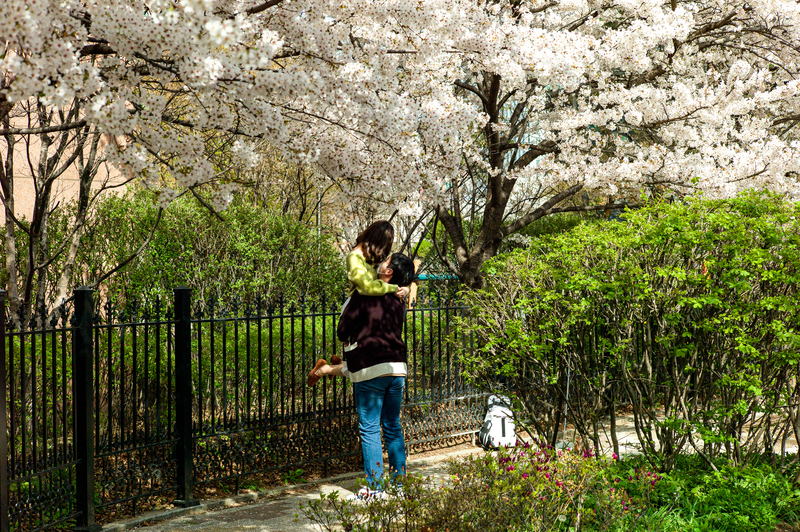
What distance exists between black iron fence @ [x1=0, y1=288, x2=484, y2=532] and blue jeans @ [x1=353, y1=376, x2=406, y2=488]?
1226 mm

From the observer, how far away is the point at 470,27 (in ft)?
22.4

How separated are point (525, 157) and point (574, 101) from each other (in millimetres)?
1063

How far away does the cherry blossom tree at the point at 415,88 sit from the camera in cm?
303

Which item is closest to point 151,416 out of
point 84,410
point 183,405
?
point 183,405

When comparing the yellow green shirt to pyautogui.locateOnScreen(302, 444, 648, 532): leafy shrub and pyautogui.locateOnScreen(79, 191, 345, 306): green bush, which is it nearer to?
pyautogui.locateOnScreen(302, 444, 648, 532): leafy shrub

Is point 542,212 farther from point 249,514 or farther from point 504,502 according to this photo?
point 504,502

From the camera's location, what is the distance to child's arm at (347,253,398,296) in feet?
15.6

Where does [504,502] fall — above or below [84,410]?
below

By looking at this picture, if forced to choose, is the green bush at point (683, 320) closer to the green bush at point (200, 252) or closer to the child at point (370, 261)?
the child at point (370, 261)

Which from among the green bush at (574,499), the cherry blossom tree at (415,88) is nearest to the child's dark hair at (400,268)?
the cherry blossom tree at (415,88)

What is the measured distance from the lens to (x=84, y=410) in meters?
4.66

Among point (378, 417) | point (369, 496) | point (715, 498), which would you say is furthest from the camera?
point (378, 417)

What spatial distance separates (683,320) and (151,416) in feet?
18.2

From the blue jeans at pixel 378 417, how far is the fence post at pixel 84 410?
1833 mm
